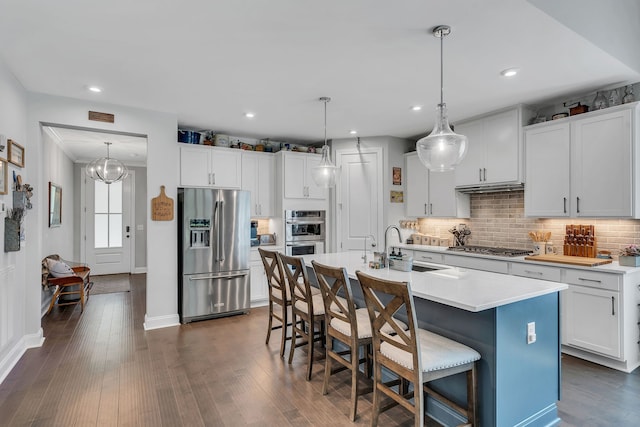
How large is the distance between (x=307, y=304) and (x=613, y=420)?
2226 mm

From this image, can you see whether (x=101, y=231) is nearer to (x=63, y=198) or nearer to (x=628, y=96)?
(x=63, y=198)

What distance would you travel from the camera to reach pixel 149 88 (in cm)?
342

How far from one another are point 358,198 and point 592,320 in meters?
3.22

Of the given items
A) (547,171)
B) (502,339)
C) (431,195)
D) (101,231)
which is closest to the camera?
(502,339)

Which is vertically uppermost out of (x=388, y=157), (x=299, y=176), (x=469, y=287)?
(x=388, y=157)

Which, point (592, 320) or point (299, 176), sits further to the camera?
point (299, 176)

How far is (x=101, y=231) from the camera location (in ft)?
25.6

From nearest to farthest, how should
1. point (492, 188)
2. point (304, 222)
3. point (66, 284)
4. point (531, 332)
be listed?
point (531, 332) < point (492, 188) < point (66, 284) < point (304, 222)

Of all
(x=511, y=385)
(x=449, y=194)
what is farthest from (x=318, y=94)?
(x=511, y=385)

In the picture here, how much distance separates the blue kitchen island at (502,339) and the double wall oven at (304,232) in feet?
10.3

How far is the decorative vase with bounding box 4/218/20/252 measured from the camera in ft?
9.76

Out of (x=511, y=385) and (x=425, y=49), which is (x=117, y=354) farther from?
(x=425, y=49)

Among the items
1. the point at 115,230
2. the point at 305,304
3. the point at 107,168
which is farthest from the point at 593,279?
the point at 115,230

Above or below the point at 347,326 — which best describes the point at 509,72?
above
